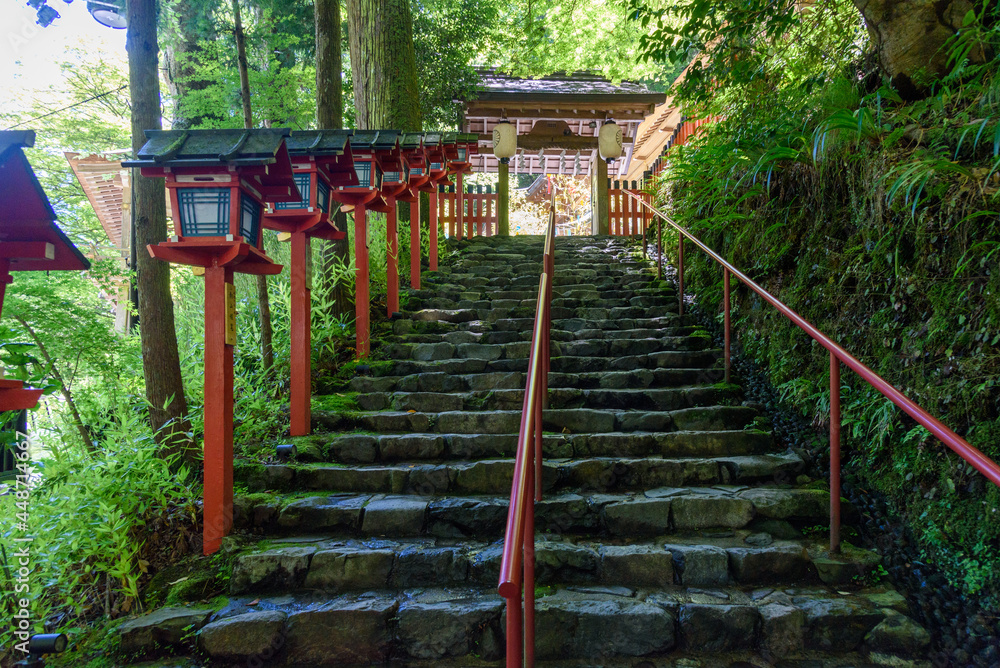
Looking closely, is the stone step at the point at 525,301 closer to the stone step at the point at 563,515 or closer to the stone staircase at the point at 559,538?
the stone staircase at the point at 559,538

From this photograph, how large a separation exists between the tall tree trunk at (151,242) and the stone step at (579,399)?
1.49 meters

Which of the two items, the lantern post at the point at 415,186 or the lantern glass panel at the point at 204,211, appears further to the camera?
the lantern post at the point at 415,186

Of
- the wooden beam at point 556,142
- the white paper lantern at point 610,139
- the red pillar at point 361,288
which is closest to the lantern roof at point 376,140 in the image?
the red pillar at point 361,288

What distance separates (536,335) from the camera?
2598 millimetres

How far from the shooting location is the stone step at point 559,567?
275 cm

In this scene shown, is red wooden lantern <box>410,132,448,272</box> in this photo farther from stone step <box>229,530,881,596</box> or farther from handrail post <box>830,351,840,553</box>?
handrail post <box>830,351,840,553</box>

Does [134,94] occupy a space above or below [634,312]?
above

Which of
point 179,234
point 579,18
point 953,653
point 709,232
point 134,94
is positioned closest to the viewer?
point 953,653

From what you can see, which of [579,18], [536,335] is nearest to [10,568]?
[536,335]

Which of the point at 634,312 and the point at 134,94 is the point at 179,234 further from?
the point at 634,312

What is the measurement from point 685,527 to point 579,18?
33.6ft

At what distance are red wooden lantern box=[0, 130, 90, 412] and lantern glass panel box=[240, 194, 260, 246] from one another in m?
0.97

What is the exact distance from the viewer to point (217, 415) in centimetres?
302

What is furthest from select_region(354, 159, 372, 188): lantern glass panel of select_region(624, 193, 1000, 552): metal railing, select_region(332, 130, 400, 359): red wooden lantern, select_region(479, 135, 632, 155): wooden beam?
select_region(479, 135, 632, 155): wooden beam
